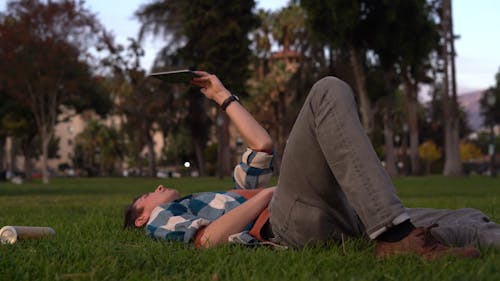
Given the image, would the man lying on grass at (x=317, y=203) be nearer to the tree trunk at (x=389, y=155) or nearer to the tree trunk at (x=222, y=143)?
the tree trunk at (x=389, y=155)

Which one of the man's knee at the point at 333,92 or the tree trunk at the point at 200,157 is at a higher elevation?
the man's knee at the point at 333,92

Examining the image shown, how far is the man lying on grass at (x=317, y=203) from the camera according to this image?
3.48 metres

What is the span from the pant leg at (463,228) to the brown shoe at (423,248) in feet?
1.43

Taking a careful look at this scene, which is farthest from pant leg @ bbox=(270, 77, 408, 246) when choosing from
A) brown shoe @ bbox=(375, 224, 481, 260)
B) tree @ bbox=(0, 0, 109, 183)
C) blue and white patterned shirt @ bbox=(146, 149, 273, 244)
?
tree @ bbox=(0, 0, 109, 183)

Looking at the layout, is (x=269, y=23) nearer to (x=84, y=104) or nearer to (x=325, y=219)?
(x=84, y=104)

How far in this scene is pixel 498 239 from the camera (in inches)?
163

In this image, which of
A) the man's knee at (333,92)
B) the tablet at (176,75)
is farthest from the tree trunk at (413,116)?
the man's knee at (333,92)

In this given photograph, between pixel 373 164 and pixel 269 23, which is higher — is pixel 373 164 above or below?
below

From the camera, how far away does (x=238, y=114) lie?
14.9ft

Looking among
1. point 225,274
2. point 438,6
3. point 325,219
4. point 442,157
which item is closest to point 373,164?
point 325,219

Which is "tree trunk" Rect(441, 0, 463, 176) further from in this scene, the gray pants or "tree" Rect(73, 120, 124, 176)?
"tree" Rect(73, 120, 124, 176)

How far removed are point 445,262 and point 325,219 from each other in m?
0.76

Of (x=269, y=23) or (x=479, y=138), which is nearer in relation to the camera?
(x=269, y=23)

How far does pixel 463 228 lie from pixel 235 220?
1.43 meters
